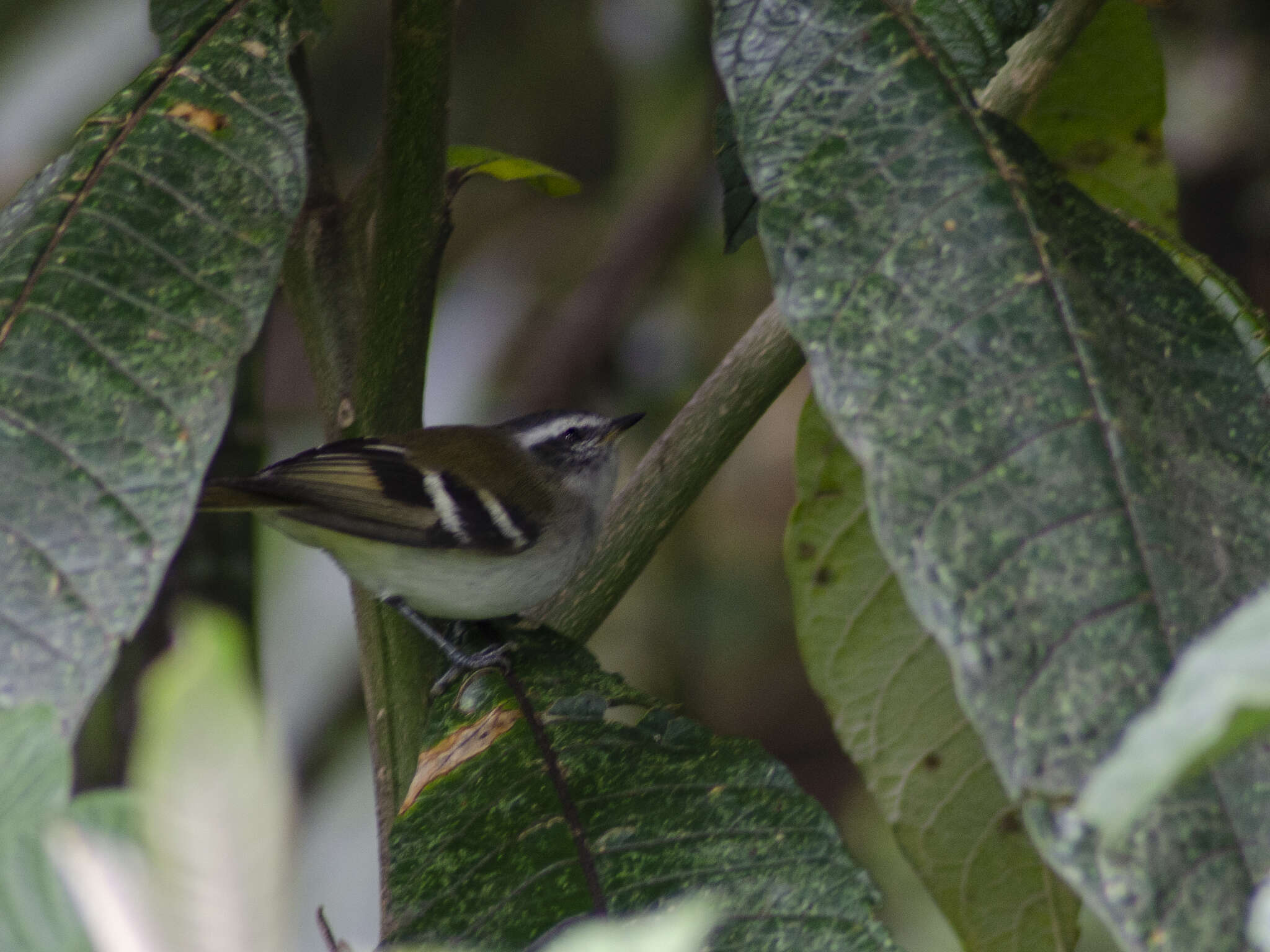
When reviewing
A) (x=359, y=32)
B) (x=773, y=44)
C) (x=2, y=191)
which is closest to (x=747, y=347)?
(x=773, y=44)

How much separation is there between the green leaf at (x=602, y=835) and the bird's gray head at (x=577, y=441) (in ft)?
5.15

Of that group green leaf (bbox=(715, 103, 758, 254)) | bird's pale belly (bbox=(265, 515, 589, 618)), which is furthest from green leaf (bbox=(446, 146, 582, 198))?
bird's pale belly (bbox=(265, 515, 589, 618))

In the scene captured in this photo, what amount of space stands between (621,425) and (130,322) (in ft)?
6.28

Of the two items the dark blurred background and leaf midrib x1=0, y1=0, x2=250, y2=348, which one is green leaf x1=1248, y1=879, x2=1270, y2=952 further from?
the dark blurred background

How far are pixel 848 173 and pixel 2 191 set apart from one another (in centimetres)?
379

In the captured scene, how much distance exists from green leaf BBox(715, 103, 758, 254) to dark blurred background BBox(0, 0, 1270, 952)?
3.27ft

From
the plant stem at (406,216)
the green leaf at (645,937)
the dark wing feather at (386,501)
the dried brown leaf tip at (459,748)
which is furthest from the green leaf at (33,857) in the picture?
the dark wing feather at (386,501)

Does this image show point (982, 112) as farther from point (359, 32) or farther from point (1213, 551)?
point (359, 32)

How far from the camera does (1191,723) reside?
0.43m

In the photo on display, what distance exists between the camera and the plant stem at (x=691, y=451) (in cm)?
147

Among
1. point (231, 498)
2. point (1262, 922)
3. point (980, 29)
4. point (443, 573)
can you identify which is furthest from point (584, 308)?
point (1262, 922)

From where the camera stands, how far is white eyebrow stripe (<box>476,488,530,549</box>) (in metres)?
2.43

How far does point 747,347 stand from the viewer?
149 cm

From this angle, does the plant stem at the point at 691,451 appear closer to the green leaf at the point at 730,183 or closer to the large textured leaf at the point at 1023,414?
the green leaf at the point at 730,183
